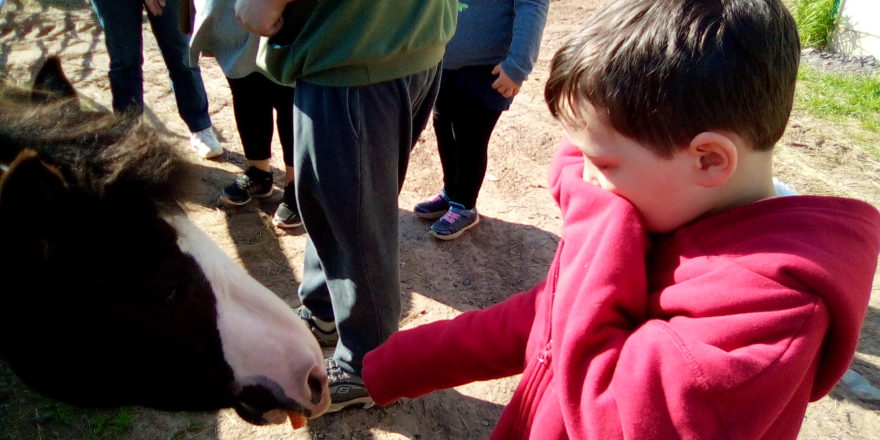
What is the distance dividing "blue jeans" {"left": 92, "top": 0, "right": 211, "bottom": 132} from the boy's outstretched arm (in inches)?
99.2

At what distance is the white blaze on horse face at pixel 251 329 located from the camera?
5.07 ft

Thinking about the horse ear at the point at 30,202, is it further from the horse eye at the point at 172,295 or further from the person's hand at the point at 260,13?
the person's hand at the point at 260,13

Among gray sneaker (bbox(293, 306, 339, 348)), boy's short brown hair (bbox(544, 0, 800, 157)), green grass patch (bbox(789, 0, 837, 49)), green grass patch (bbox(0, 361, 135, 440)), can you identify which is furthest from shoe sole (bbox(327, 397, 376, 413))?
green grass patch (bbox(789, 0, 837, 49))

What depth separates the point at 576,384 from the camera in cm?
97

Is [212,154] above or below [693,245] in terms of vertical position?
below

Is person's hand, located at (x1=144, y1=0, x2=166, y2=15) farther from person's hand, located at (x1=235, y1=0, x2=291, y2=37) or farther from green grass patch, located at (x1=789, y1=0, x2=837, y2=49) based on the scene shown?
green grass patch, located at (x1=789, y1=0, x2=837, y2=49)

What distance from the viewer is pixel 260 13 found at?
5.08 feet

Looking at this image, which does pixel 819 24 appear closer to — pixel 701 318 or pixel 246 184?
pixel 246 184

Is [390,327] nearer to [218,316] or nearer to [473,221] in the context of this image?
[218,316]

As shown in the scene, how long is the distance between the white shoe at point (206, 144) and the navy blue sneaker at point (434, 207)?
4.67 feet

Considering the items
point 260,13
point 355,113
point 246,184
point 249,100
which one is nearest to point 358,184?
point 355,113

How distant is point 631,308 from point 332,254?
3.74 feet

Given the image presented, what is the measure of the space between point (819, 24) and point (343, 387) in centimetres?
637

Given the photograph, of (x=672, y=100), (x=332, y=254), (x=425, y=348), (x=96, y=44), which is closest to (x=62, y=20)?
(x=96, y=44)
